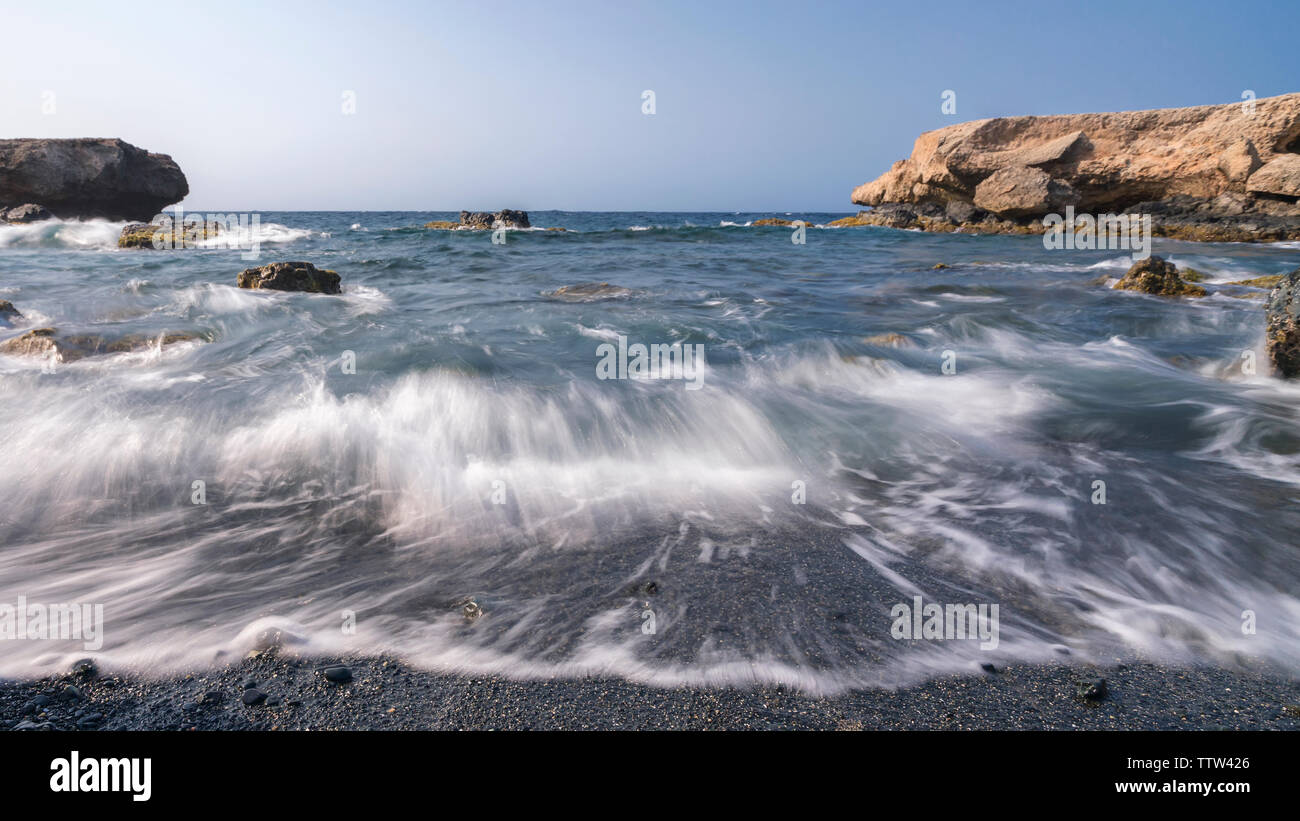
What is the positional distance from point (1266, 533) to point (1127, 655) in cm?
195

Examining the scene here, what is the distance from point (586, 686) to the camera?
2291 millimetres

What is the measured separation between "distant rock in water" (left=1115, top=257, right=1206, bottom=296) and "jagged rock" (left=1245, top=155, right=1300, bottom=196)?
63.4 feet

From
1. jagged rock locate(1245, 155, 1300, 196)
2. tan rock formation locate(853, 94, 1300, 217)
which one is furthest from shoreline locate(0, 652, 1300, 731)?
tan rock formation locate(853, 94, 1300, 217)

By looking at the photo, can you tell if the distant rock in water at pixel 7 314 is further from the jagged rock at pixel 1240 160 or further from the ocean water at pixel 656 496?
the jagged rock at pixel 1240 160

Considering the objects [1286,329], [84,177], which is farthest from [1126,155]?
[84,177]

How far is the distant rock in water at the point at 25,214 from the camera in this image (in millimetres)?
28844

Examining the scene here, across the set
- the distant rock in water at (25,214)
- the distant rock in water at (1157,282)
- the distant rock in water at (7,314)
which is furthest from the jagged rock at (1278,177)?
the distant rock in water at (25,214)

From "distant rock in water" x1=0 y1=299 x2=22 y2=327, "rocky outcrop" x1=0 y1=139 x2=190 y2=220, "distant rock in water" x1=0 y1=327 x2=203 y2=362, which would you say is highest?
"rocky outcrop" x1=0 y1=139 x2=190 y2=220

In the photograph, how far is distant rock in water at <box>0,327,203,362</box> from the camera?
687cm

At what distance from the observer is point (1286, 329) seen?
6.37 meters

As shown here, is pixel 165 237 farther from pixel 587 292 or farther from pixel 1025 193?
pixel 1025 193

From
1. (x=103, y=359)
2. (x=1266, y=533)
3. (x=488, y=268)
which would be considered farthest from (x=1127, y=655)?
(x=488, y=268)

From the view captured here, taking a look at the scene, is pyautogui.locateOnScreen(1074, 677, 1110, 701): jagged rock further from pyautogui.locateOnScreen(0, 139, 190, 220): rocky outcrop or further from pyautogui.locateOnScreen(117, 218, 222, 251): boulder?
pyautogui.locateOnScreen(0, 139, 190, 220): rocky outcrop
